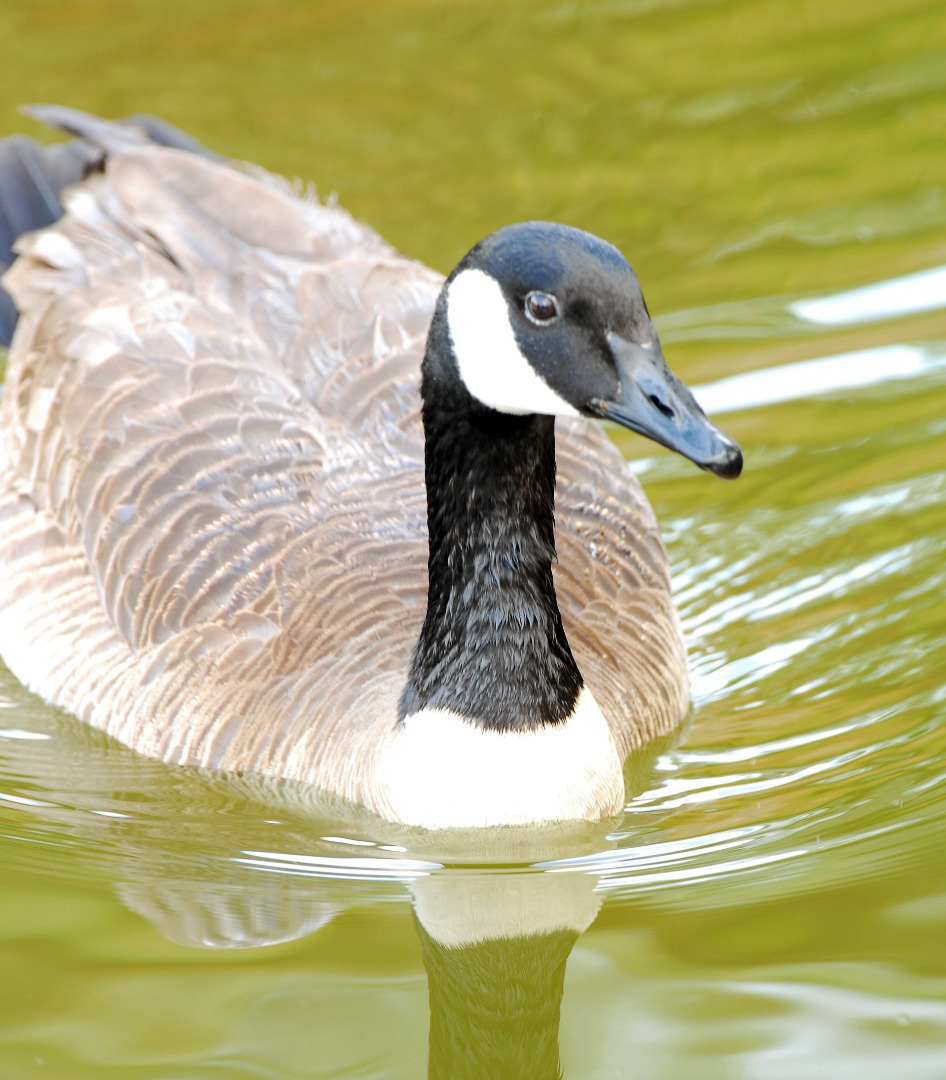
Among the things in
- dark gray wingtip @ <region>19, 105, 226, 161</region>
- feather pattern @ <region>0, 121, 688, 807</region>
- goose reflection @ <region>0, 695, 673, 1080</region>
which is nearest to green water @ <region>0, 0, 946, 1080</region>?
goose reflection @ <region>0, 695, 673, 1080</region>

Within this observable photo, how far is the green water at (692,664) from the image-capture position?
464 centimetres

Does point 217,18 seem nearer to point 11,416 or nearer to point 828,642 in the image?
point 11,416

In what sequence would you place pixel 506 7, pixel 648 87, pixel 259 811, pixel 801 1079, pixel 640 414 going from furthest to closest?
pixel 506 7, pixel 648 87, pixel 259 811, pixel 640 414, pixel 801 1079

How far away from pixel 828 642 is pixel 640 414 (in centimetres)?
233

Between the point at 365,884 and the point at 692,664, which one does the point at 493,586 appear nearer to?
the point at 365,884

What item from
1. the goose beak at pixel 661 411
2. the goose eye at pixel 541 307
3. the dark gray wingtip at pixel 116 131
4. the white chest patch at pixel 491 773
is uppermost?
the goose eye at pixel 541 307

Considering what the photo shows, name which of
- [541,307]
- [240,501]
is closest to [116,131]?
[240,501]

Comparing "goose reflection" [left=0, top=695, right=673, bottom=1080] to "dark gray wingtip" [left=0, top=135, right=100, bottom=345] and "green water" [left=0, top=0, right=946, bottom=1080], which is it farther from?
"dark gray wingtip" [left=0, top=135, right=100, bottom=345]

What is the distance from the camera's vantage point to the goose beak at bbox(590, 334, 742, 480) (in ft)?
14.7

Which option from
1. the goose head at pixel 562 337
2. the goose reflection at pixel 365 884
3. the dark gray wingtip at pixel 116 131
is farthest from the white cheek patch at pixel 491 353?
the dark gray wingtip at pixel 116 131

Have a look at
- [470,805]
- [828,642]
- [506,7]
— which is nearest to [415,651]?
[470,805]

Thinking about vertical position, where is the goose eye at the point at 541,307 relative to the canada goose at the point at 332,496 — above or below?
above

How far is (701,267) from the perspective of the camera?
9.27 m

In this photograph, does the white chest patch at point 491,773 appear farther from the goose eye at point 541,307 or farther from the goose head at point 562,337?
the goose eye at point 541,307
